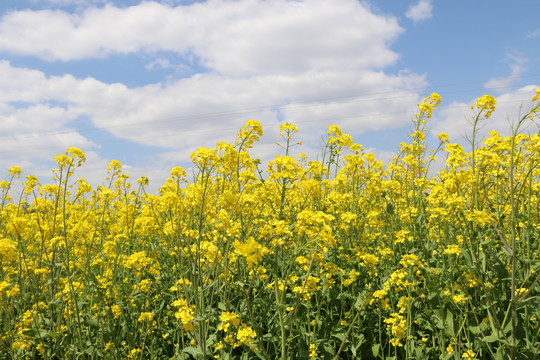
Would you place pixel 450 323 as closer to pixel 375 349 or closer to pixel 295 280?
pixel 375 349

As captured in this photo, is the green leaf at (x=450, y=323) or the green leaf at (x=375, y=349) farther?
the green leaf at (x=375, y=349)

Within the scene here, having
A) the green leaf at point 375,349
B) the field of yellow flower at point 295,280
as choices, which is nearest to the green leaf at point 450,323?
the field of yellow flower at point 295,280

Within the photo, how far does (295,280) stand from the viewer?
2930 millimetres

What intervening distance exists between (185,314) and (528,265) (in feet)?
8.62

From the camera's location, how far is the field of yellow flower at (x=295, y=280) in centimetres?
250

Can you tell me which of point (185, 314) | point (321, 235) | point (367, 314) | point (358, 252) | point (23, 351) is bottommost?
point (23, 351)

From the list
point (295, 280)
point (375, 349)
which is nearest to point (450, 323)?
point (375, 349)

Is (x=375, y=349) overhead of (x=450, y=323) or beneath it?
Answer: beneath

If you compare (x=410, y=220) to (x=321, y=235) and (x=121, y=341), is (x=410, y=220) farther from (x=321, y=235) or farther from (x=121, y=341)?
(x=121, y=341)

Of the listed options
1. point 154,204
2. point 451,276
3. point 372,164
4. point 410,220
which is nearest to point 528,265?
point 451,276

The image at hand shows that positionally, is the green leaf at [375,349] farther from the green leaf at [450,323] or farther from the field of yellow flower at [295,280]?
the green leaf at [450,323]

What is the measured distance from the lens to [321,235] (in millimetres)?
2293

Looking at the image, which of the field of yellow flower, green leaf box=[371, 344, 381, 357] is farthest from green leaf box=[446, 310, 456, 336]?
green leaf box=[371, 344, 381, 357]

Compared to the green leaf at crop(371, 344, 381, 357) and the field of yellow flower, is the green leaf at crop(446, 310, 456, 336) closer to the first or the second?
the field of yellow flower
